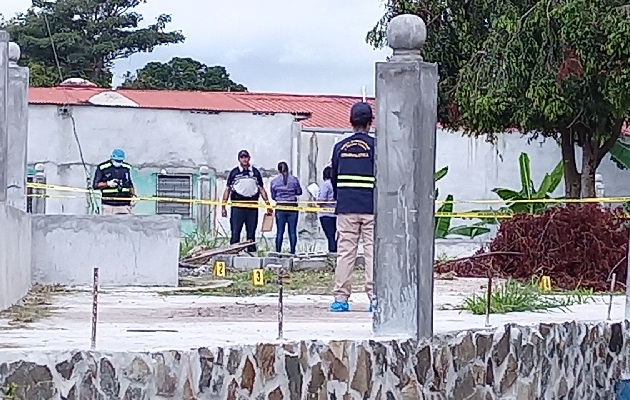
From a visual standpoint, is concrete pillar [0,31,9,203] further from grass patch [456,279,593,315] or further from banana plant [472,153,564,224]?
banana plant [472,153,564,224]

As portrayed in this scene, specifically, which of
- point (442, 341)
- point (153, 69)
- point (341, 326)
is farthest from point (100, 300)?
point (153, 69)

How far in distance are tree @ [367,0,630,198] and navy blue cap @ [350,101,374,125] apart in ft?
37.6

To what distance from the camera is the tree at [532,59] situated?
20.2 metres

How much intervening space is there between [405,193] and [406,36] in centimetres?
96

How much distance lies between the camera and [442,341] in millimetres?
7574

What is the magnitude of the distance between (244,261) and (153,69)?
44.0m

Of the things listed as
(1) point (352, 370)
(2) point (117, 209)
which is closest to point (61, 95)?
(2) point (117, 209)

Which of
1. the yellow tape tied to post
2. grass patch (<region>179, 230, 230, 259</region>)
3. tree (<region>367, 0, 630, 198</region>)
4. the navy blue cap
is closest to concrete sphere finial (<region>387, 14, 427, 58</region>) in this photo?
the navy blue cap

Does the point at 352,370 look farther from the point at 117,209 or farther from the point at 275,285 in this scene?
the point at 117,209

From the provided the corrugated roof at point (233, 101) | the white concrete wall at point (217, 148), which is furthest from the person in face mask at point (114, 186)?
the corrugated roof at point (233, 101)

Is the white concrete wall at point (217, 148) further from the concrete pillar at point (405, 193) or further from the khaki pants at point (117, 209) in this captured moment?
the concrete pillar at point (405, 193)

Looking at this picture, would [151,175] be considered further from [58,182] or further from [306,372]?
[306,372]

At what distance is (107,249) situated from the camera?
1271 cm

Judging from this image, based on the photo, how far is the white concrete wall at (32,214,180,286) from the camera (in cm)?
1251
